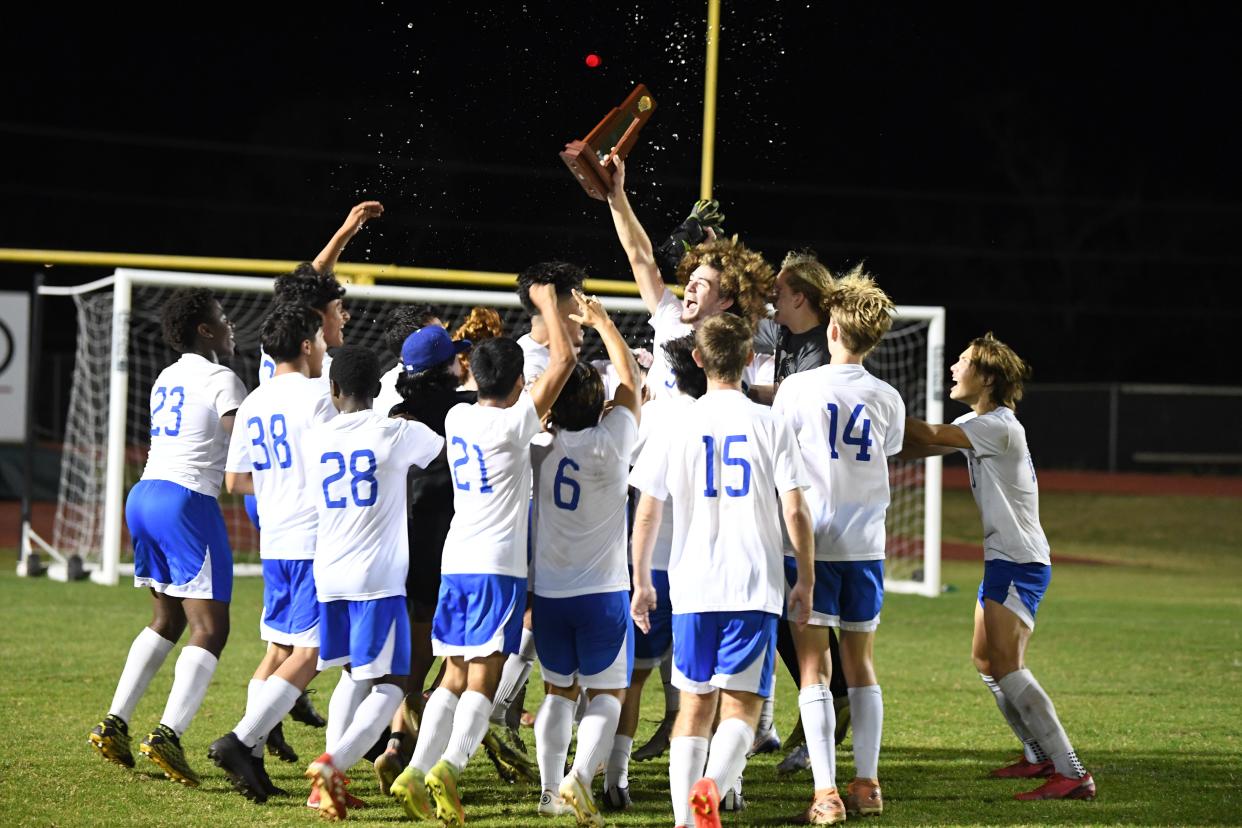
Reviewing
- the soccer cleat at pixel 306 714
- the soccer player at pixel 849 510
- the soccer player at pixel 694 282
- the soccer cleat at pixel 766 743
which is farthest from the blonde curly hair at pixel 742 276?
the soccer cleat at pixel 306 714

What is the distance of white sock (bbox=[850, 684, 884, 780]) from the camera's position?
531 centimetres

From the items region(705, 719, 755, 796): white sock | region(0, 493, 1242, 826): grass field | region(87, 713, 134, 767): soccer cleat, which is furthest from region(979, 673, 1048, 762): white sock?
region(87, 713, 134, 767): soccer cleat

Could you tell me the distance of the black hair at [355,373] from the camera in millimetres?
5398

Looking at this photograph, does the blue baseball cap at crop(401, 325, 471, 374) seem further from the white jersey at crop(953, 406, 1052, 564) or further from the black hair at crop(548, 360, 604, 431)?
the white jersey at crop(953, 406, 1052, 564)

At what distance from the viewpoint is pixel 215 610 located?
5.92 metres

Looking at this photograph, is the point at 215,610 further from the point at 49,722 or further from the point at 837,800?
the point at 837,800

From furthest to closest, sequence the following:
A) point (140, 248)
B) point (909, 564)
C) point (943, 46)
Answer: point (943, 46) < point (140, 248) < point (909, 564)

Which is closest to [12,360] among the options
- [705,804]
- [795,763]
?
[795,763]

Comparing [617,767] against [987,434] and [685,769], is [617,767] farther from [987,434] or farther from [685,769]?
[987,434]

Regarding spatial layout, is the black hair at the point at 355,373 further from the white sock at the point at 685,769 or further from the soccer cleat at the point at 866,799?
the soccer cleat at the point at 866,799

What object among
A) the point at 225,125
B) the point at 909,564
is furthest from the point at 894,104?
the point at 909,564

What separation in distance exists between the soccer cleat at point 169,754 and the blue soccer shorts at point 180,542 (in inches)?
23.0

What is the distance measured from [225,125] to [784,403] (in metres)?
34.0

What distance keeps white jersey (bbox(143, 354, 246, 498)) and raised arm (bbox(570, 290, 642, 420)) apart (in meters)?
1.64
